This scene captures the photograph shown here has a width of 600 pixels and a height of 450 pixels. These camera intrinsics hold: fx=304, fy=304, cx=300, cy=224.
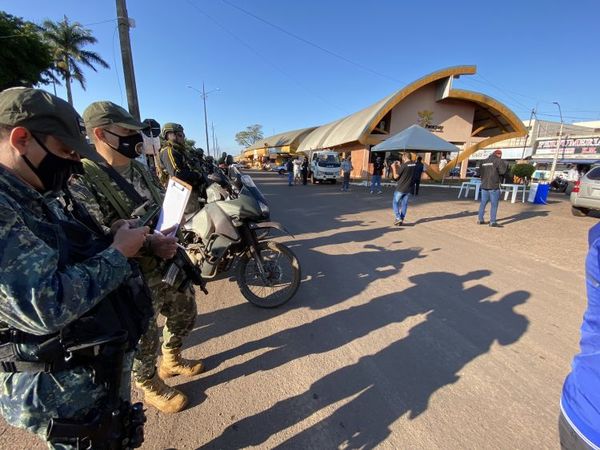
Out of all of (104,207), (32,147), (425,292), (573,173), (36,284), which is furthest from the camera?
(573,173)

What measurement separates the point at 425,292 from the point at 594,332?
9.23 ft

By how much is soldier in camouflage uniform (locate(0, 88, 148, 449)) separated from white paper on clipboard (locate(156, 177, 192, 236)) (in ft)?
1.35

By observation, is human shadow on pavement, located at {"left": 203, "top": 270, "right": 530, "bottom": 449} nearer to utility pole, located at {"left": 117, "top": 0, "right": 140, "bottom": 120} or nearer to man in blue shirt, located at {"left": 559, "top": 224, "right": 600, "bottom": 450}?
man in blue shirt, located at {"left": 559, "top": 224, "right": 600, "bottom": 450}

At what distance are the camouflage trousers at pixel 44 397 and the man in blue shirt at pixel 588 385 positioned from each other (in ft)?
6.02

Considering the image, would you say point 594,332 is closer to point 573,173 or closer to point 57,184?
point 57,184

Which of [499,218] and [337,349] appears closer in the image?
[337,349]

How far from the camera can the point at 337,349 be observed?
9.02 feet

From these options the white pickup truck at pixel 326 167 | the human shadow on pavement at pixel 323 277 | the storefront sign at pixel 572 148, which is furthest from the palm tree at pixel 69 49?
the storefront sign at pixel 572 148

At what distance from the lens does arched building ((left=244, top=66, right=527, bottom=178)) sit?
72.6 feet

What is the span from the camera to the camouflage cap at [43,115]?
100 cm

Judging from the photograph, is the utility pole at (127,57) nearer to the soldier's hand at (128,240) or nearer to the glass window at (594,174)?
the soldier's hand at (128,240)

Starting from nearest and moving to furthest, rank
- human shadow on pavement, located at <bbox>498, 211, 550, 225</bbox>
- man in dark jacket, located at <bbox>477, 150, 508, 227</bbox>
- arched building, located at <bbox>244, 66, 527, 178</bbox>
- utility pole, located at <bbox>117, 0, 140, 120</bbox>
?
man in dark jacket, located at <bbox>477, 150, 508, 227</bbox> → utility pole, located at <bbox>117, 0, 140, 120</bbox> → human shadow on pavement, located at <bbox>498, 211, 550, 225</bbox> → arched building, located at <bbox>244, 66, 527, 178</bbox>

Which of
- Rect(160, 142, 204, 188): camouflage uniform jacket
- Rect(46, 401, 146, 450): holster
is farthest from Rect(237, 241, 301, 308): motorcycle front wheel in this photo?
Rect(46, 401, 146, 450): holster

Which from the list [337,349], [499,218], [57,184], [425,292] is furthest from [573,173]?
[57,184]
